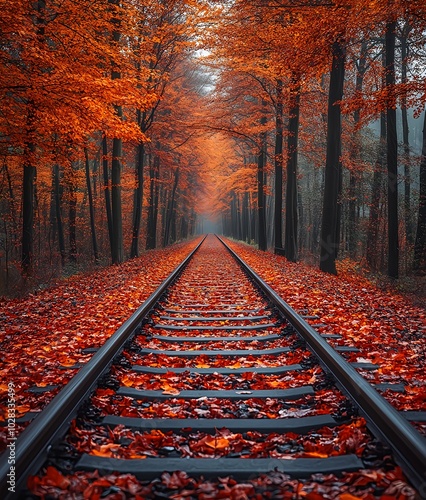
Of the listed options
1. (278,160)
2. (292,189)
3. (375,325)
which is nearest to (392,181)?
(292,189)

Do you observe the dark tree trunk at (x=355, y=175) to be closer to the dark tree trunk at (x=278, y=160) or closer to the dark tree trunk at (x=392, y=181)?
the dark tree trunk at (x=278, y=160)

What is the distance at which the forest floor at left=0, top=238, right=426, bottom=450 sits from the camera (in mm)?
4094

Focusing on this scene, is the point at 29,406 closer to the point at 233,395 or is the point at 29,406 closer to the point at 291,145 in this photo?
the point at 233,395

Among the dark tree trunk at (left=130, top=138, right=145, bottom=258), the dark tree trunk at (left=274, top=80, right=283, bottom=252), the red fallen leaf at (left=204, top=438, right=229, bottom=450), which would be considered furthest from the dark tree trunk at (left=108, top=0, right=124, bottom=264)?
the red fallen leaf at (left=204, top=438, right=229, bottom=450)

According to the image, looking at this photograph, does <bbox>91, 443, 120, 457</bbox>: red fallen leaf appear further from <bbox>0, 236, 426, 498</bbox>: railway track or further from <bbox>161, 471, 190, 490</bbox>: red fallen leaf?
<bbox>161, 471, 190, 490</bbox>: red fallen leaf

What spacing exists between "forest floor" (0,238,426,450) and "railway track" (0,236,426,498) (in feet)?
1.63

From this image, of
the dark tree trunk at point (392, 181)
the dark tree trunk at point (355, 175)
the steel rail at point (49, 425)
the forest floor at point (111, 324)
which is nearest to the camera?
the steel rail at point (49, 425)

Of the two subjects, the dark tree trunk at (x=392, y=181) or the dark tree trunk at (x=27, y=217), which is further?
the dark tree trunk at (x=392, y=181)

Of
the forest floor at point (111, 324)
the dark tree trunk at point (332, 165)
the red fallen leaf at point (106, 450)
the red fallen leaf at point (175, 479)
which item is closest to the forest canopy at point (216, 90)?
the dark tree trunk at point (332, 165)

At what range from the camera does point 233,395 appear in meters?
3.51

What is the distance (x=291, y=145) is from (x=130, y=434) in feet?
49.3

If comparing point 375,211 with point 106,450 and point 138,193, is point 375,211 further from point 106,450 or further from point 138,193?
point 106,450

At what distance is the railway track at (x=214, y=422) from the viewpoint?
2359 millimetres

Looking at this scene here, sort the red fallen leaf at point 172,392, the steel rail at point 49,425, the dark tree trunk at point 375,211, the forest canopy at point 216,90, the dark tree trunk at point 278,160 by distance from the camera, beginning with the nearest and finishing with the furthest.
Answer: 1. the steel rail at point 49,425
2. the red fallen leaf at point 172,392
3. the forest canopy at point 216,90
4. the dark tree trunk at point 278,160
5. the dark tree trunk at point 375,211
